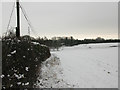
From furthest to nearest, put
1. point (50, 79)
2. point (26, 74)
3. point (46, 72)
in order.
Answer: point (46, 72) < point (50, 79) < point (26, 74)

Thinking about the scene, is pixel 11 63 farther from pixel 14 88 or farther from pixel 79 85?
pixel 79 85

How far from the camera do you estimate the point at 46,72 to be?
986 centimetres

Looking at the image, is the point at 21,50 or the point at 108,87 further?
the point at 108,87

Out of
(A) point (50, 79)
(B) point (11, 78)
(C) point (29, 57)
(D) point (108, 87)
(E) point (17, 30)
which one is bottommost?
(D) point (108, 87)

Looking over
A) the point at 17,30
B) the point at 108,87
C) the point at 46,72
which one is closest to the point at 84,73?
the point at 108,87

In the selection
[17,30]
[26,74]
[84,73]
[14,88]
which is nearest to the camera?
[14,88]

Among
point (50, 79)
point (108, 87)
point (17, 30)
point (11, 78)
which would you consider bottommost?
point (108, 87)

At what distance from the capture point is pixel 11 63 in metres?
6.88

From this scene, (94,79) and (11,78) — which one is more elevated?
(11,78)

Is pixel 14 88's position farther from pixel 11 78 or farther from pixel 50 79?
pixel 50 79

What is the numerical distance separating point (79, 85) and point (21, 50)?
3.55 m

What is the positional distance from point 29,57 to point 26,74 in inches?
52.2

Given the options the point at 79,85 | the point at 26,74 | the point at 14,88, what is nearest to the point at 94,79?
the point at 79,85

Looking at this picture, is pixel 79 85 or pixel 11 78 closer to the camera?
pixel 11 78
